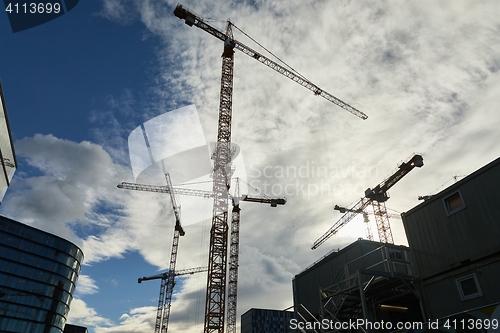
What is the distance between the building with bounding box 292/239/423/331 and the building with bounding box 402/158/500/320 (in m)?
1.22

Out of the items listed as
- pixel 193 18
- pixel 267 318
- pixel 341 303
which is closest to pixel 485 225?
pixel 341 303

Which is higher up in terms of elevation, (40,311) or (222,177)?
(222,177)

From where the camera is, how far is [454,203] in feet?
52.6

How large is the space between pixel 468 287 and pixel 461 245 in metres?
1.86

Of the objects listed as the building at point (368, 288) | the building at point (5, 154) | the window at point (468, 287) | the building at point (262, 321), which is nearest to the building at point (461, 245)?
the window at point (468, 287)

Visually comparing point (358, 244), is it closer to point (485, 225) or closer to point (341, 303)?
point (341, 303)

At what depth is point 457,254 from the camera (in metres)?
15.2

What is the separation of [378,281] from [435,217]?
4.56 m

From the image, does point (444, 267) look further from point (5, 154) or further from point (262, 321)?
point (262, 321)

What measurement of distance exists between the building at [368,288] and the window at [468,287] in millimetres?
2372

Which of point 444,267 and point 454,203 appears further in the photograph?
point 454,203

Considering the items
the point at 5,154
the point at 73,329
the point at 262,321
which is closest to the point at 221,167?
the point at 5,154

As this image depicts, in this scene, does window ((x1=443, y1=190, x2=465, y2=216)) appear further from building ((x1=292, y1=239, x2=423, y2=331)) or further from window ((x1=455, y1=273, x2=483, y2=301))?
building ((x1=292, y1=239, x2=423, y2=331))

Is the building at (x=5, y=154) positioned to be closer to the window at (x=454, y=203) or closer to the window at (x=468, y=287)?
the window at (x=454, y=203)
